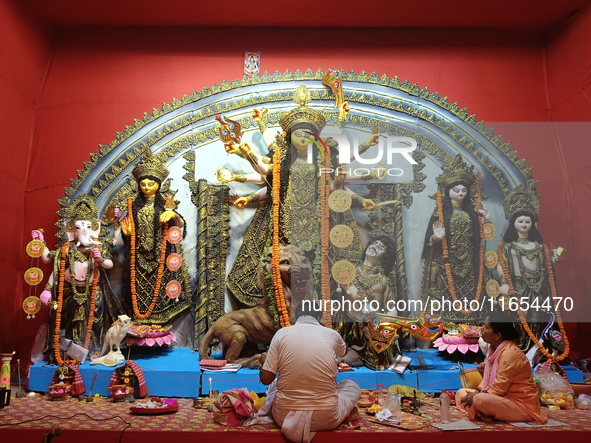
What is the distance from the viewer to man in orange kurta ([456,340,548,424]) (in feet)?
13.1

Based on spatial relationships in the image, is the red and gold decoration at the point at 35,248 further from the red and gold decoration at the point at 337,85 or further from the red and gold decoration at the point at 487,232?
the red and gold decoration at the point at 487,232

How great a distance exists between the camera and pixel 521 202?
602 centimetres

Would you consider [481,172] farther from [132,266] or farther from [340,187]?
[132,266]

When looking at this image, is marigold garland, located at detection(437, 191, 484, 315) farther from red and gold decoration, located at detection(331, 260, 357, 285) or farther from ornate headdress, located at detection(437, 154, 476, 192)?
red and gold decoration, located at detection(331, 260, 357, 285)

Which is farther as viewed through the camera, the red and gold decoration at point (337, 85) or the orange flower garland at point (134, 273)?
the red and gold decoration at point (337, 85)

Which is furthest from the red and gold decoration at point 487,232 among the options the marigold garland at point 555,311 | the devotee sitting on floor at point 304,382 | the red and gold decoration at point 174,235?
the red and gold decoration at point 174,235

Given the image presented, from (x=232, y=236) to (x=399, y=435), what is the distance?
3294 mm

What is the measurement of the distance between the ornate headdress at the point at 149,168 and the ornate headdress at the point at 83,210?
0.59m

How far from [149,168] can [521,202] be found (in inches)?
170

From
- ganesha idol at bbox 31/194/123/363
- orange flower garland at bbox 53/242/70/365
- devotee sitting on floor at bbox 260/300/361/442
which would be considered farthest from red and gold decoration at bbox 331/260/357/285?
orange flower garland at bbox 53/242/70/365

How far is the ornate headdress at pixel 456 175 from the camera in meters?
6.04

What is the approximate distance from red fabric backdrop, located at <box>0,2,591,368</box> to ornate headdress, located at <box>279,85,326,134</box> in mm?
835

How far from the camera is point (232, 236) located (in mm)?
6355

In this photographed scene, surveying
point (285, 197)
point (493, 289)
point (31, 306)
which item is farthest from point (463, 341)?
point (31, 306)
